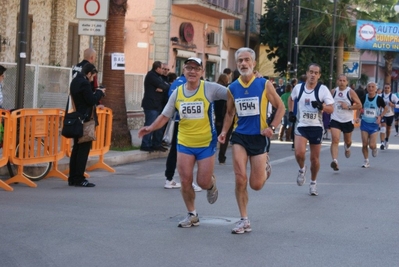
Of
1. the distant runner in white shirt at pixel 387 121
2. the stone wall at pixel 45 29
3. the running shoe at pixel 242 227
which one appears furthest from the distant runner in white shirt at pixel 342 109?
the stone wall at pixel 45 29

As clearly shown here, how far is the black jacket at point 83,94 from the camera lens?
1295cm

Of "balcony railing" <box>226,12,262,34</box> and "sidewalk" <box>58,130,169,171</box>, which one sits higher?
Answer: "balcony railing" <box>226,12,262,34</box>

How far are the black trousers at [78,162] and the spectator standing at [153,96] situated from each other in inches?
182

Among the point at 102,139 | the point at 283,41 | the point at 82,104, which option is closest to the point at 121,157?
→ the point at 102,139

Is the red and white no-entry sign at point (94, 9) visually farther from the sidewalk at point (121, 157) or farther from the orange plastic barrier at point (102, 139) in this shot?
the sidewalk at point (121, 157)

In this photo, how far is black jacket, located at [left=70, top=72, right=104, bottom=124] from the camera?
42.5ft

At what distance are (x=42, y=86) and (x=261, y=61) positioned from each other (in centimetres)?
2979

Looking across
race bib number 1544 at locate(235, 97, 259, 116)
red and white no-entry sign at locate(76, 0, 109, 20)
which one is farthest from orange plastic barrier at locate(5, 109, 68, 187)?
race bib number 1544 at locate(235, 97, 259, 116)

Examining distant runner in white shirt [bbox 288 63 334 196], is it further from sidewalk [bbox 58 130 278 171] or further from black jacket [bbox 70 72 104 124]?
sidewalk [bbox 58 130 278 171]

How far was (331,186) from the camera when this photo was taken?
1427 cm

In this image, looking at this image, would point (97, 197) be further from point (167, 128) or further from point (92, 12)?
point (167, 128)

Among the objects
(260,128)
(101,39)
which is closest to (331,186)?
(260,128)

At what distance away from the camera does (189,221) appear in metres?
9.45

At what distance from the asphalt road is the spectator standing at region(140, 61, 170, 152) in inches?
138
